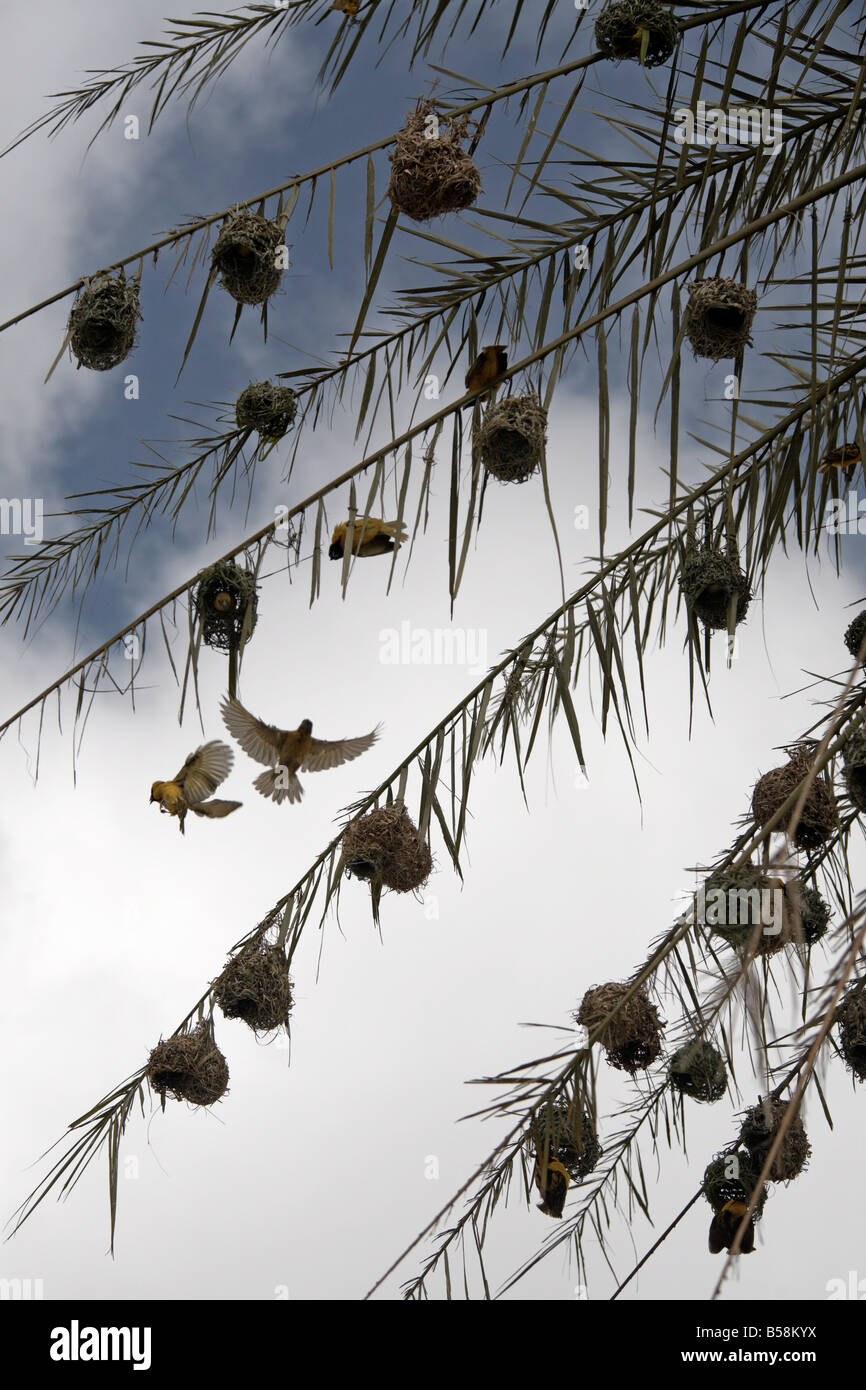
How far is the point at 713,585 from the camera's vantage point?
4.27 m

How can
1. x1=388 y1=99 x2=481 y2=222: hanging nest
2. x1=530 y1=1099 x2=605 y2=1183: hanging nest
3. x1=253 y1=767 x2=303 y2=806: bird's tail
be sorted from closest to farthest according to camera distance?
x1=530 y1=1099 x2=605 y2=1183: hanging nest
x1=388 y1=99 x2=481 y2=222: hanging nest
x1=253 y1=767 x2=303 y2=806: bird's tail

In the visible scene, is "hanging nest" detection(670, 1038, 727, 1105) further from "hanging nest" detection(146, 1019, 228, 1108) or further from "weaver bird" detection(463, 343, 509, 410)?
"weaver bird" detection(463, 343, 509, 410)

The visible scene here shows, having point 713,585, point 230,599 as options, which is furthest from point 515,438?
point 713,585

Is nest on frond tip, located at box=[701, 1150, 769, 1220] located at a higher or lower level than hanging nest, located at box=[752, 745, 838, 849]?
lower

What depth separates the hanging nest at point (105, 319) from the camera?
3.88 m

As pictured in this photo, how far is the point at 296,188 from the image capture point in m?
3.57

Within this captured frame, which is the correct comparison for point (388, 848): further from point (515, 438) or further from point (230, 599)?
point (515, 438)

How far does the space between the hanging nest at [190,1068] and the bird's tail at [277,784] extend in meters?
0.95

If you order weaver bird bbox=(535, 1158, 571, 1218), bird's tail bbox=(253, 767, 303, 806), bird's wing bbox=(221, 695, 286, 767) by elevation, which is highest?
bird's wing bbox=(221, 695, 286, 767)

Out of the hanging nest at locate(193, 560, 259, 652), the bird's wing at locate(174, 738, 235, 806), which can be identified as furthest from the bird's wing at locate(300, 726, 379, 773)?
the hanging nest at locate(193, 560, 259, 652)

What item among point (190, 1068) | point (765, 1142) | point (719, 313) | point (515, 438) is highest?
point (719, 313)

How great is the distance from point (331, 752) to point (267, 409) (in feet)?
3.86

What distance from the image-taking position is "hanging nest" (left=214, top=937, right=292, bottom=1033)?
462cm

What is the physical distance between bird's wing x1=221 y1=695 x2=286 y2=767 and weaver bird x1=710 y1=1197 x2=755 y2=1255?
223 centimetres
